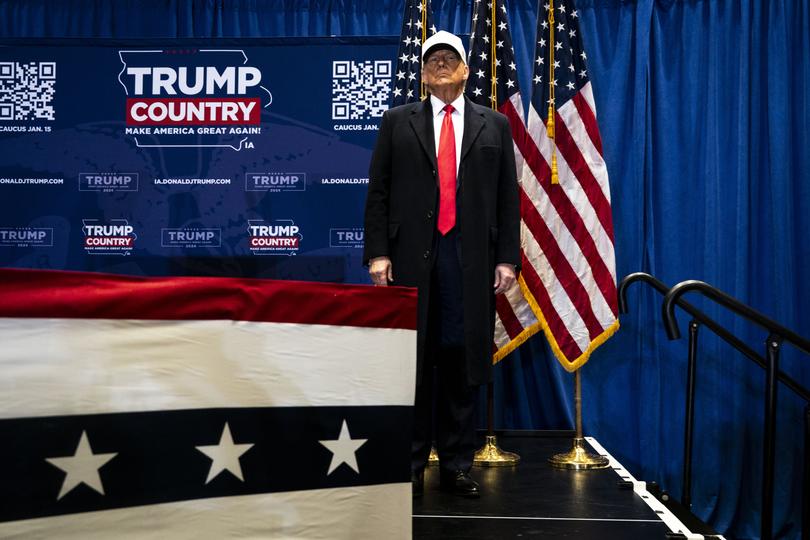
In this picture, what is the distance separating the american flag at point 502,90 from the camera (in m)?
3.38

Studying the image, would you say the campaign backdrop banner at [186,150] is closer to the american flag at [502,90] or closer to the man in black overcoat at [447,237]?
the american flag at [502,90]

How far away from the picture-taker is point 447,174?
2.55 meters

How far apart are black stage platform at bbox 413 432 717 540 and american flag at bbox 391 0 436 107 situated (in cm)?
167

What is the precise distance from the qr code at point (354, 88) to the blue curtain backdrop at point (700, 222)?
0.59m

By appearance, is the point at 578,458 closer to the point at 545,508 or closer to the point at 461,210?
the point at 545,508

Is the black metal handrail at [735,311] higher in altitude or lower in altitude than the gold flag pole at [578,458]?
higher

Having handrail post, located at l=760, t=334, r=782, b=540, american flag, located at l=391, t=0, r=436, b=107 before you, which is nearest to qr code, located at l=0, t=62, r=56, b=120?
american flag, located at l=391, t=0, r=436, b=107

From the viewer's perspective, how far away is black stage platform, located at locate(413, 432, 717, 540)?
87.4 inches

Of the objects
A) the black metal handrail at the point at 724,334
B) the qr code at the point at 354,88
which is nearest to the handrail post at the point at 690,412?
the black metal handrail at the point at 724,334

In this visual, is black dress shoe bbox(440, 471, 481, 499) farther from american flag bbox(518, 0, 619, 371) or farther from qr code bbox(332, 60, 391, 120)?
qr code bbox(332, 60, 391, 120)

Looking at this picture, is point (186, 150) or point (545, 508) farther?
point (186, 150)

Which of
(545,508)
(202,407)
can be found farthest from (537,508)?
(202,407)

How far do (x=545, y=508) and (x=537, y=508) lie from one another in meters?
0.03

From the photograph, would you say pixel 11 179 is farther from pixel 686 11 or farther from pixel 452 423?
pixel 686 11
